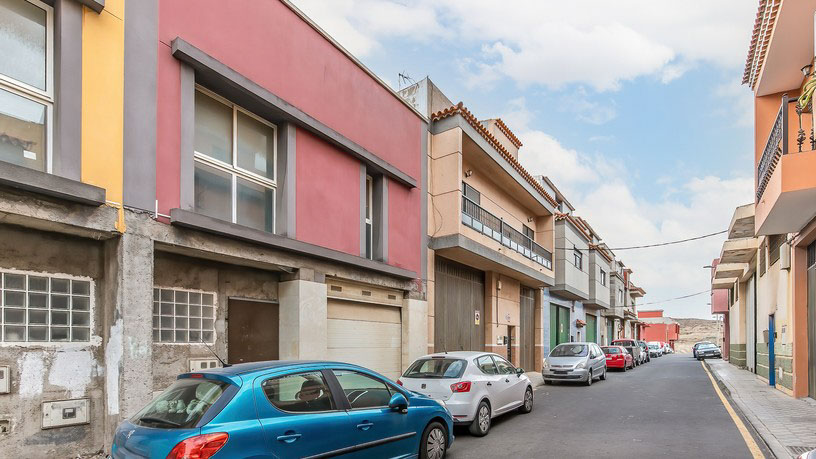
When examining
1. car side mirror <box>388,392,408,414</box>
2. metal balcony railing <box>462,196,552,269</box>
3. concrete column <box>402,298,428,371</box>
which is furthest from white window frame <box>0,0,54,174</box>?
metal balcony railing <box>462,196,552,269</box>

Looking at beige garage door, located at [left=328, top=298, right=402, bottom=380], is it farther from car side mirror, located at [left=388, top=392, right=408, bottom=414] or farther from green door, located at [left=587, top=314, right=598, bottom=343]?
green door, located at [left=587, top=314, right=598, bottom=343]

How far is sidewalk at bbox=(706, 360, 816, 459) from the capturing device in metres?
7.78

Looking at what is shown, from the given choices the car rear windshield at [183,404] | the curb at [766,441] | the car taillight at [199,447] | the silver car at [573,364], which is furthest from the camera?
the silver car at [573,364]

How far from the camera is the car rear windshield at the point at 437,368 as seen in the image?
9438 mm

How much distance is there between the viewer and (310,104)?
34.9ft

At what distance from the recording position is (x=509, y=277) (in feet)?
68.4

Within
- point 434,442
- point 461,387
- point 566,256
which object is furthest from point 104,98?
point 566,256

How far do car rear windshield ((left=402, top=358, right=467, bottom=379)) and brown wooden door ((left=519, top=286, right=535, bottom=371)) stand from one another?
13242mm

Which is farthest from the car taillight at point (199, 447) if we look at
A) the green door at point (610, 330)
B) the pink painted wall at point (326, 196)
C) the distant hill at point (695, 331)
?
the distant hill at point (695, 331)

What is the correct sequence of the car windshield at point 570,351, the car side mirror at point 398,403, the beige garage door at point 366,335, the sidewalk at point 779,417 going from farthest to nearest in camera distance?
the car windshield at point 570,351
the beige garage door at point 366,335
the sidewalk at point 779,417
the car side mirror at point 398,403

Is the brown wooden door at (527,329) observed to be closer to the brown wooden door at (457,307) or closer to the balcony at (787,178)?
the brown wooden door at (457,307)

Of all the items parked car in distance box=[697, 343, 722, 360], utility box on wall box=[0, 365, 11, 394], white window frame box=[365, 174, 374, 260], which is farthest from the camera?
parked car in distance box=[697, 343, 722, 360]

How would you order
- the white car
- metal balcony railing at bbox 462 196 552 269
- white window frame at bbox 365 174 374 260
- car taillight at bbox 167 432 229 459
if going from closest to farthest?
1. car taillight at bbox 167 432 229 459
2. the white car
3. white window frame at bbox 365 174 374 260
4. metal balcony railing at bbox 462 196 552 269

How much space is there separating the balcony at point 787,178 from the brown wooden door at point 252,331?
9.52m
